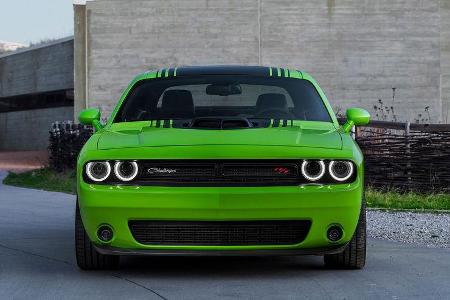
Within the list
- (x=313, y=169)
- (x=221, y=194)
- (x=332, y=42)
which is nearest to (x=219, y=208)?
(x=221, y=194)

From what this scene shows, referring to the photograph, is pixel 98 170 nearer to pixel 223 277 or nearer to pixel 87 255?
pixel 87 255

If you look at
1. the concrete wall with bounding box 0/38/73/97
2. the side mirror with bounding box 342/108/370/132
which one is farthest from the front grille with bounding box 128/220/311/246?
the concrete wall with bounding box 0/38/73/97

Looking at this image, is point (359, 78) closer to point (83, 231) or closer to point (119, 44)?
point (119, 44)

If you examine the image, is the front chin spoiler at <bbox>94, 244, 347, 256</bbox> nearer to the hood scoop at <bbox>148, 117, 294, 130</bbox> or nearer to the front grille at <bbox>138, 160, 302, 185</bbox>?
the front grille at <bbox>138, 160, 302, 185</bbox>

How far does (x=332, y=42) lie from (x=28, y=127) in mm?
16961

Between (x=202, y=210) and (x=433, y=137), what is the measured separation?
1036 cm

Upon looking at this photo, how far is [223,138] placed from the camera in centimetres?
696

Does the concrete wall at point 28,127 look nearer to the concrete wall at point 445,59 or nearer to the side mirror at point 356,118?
the concrete wall at point 445,59

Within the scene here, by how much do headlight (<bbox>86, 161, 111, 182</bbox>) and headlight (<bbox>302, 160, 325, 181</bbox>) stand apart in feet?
4.31

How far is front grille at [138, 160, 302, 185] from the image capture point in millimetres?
6770

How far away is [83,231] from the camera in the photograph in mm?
7133

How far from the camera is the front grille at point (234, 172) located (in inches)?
267

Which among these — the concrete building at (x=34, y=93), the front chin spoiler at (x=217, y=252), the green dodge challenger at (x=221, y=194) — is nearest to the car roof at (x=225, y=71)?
the green dodge challenger at (x=221, y=194)

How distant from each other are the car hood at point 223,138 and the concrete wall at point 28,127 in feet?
109
